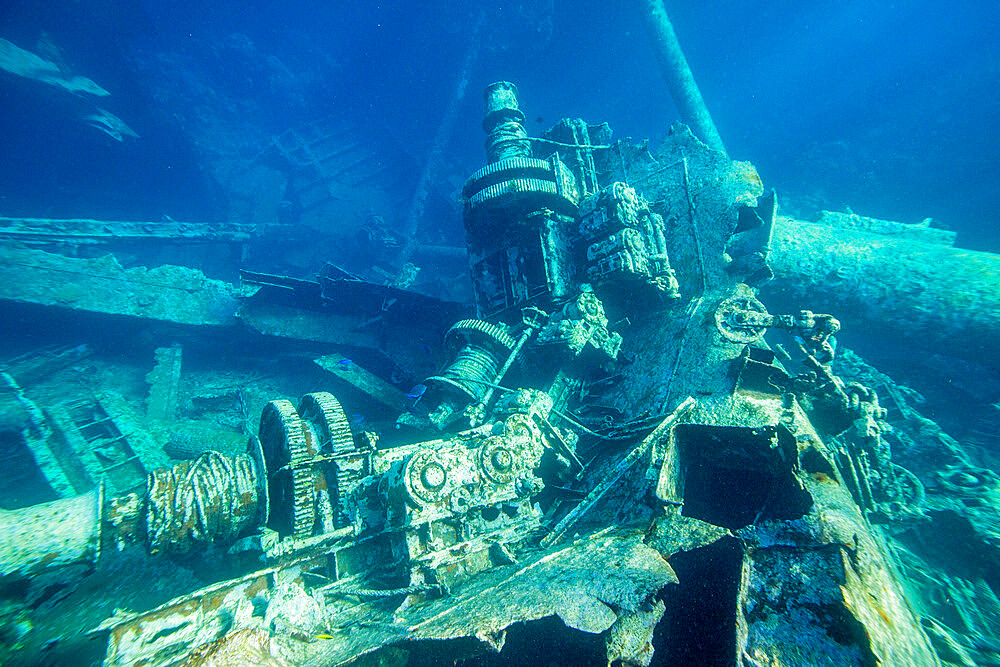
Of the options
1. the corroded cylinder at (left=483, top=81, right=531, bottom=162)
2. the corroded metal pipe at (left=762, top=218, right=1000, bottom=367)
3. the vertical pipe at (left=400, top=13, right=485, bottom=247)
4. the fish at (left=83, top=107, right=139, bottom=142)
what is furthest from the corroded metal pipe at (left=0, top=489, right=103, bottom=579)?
the fish at (left=83, top=107, right=139, bottom=142)

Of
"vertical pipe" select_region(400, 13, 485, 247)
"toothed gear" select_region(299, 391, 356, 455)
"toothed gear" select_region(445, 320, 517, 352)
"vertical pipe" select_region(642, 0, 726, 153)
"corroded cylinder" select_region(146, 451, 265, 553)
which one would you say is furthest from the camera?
"vertical pipe" select_region(400, 13, 485, 247)

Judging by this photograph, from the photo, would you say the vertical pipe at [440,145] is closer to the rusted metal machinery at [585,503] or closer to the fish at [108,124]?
the fish at [108,124]

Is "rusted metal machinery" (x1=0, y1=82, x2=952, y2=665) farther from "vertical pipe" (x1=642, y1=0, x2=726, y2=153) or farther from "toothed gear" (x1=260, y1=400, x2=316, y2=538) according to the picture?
"vertical pipe" (x1=642, y1=0, x2=726, y2=153)

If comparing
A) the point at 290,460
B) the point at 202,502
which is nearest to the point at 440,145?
the point at 290,460

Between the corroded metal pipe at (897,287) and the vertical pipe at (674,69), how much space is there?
10352mm

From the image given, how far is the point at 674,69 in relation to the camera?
15.7 meters

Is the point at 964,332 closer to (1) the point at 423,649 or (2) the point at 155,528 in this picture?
(1) the point at 423,649

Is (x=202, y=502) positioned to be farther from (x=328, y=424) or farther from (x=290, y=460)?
(x=328, y=424)

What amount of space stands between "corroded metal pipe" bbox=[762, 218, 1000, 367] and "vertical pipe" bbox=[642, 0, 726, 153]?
1035 cm

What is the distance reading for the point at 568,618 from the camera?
1616 mm

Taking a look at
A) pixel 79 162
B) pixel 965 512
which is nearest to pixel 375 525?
pixel 965 512

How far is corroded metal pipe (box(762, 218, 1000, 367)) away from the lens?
5551 millimetres

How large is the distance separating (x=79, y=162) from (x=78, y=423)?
17281mm

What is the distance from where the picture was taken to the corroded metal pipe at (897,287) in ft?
18.2
